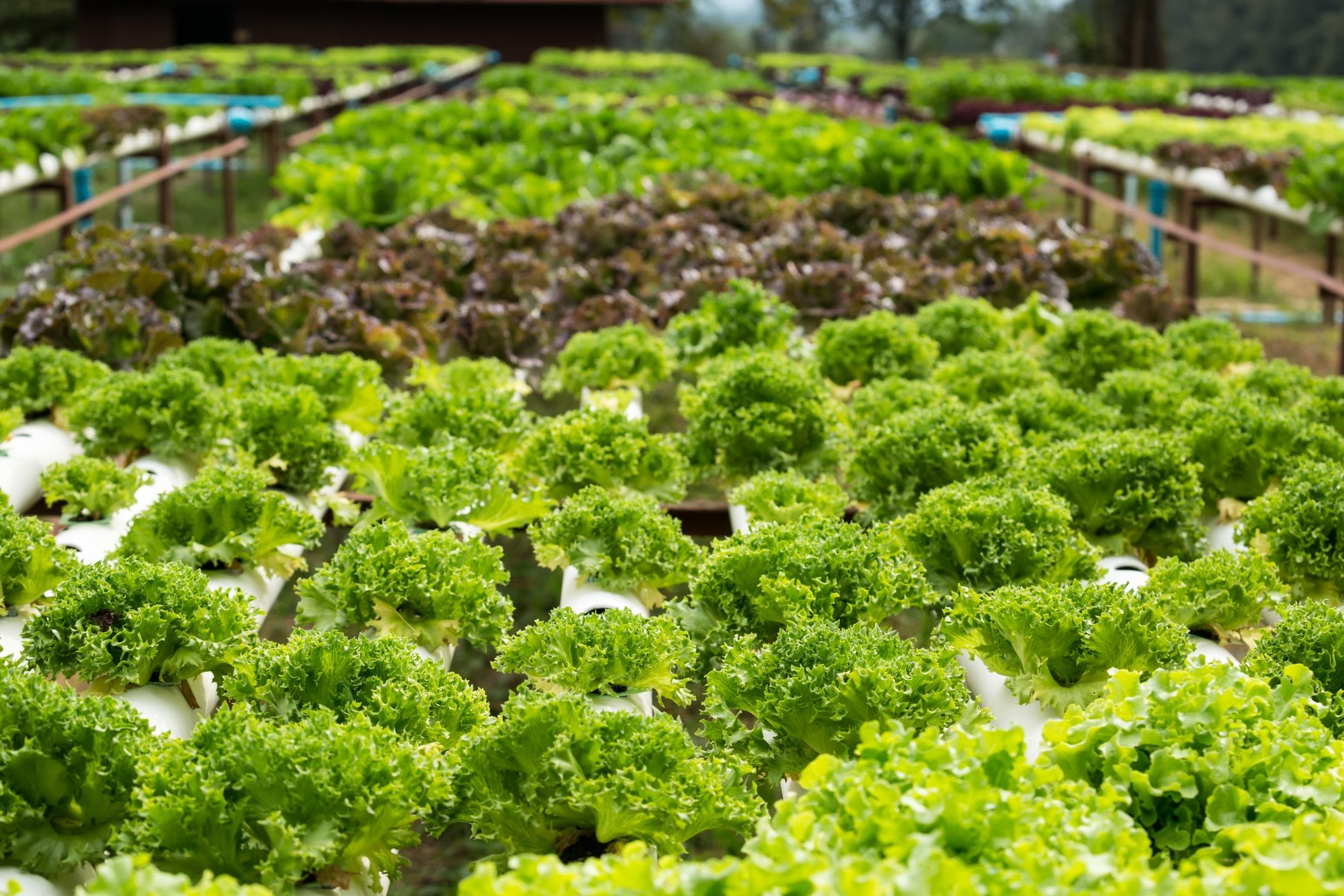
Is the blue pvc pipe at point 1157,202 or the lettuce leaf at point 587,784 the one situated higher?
the blue pvc pipe at point 1157,202

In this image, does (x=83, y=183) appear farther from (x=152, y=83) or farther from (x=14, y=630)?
(x=14, y=630)

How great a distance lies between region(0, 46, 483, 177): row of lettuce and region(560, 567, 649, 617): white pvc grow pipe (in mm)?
6810

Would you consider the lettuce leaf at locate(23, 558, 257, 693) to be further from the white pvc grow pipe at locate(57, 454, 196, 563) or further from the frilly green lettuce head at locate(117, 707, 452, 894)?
the frilly green lettuce head at locate(117, 707, 452, 894)

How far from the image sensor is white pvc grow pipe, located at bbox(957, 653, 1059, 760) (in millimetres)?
2773

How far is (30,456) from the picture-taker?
4180 millimetres

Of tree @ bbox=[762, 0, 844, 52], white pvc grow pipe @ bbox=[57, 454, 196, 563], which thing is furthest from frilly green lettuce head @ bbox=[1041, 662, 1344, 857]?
tree @ bbox=[762, 0, 844, 52]

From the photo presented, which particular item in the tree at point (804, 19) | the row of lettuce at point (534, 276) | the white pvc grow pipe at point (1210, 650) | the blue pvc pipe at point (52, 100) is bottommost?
the white pvc grow pipe at point (1210, 650)

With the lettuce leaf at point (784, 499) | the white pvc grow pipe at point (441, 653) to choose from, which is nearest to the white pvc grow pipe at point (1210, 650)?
the lettuce leaf at point (784, 499)

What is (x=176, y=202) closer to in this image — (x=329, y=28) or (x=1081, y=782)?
(x=1081, y=782)

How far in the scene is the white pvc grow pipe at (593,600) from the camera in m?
3.31

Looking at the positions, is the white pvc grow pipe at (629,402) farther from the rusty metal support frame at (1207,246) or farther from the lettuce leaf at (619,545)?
the rusty metal support frame at (1207,246)

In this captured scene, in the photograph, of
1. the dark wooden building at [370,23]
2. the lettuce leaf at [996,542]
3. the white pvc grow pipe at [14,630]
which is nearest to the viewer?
the white pvc grow pipe at [14,630]

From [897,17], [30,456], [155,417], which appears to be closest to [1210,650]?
[155,417]

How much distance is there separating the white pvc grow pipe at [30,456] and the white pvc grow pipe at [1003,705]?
2565mm
